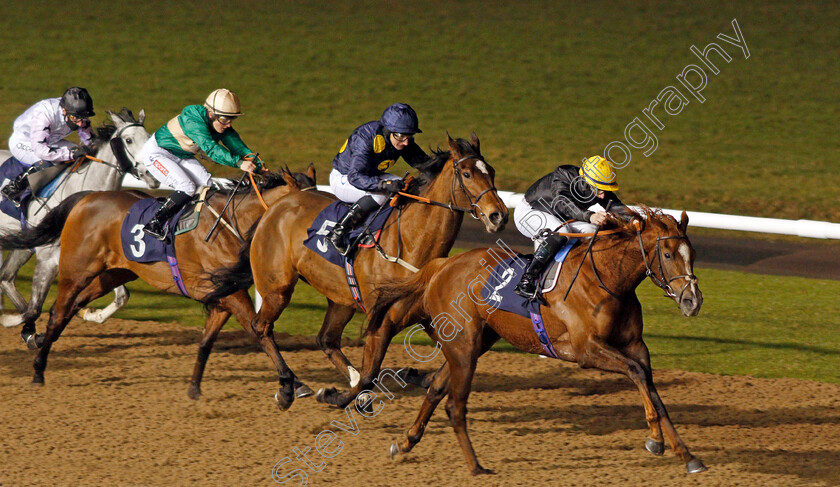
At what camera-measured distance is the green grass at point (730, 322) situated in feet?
26.0

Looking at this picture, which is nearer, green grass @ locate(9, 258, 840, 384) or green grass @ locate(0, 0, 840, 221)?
green grass @ locate(9, 258, 840, 384)

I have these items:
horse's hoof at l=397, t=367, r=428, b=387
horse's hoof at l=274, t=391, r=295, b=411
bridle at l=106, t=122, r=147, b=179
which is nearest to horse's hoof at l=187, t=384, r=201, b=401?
horse's hoof at l=274, t=391, r=295, b=411

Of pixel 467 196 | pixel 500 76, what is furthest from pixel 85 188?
pixel 500 76

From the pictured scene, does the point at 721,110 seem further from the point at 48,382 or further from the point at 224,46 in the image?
the point at 48,382

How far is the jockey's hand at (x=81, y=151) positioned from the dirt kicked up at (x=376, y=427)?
1.49m

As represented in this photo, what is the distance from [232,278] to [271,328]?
43 centimetres

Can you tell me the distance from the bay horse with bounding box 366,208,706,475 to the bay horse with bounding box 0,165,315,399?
160cm

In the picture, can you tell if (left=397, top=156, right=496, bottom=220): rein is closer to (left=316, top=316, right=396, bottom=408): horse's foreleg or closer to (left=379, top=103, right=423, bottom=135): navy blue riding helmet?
(left=379, top=103, right=423, bottom=135): navy blue riding helmet

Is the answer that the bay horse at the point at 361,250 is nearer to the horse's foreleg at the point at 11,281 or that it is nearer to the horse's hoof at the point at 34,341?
the horse's hoof at the point at 34,341

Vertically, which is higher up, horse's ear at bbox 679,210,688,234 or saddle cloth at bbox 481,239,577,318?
horse's ear at bbox 679,210,688,234

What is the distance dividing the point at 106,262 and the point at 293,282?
1429 mm

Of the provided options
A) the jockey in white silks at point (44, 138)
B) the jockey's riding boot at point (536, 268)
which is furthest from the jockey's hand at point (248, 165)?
the jockey's riding boot at point (536, 268)

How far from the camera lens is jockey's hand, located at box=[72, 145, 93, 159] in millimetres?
8359

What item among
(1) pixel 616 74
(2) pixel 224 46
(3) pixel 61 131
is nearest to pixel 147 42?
(2) pixel 224 46
